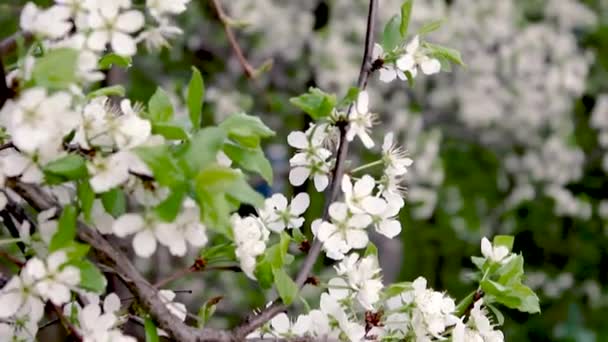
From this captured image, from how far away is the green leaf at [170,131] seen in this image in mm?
644

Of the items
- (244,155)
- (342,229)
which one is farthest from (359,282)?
(244,155)

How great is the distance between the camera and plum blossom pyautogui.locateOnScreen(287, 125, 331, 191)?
801 mm

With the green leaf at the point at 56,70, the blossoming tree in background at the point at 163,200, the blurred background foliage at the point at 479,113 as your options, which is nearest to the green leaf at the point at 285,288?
the blossoming tree in background at the point at 163,200

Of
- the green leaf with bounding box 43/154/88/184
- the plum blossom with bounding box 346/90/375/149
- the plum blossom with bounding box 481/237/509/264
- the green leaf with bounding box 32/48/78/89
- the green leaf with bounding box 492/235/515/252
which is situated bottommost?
the green leaf with bounding box 492/235/515/252

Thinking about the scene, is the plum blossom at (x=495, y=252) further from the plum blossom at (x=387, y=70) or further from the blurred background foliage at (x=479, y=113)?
the blurred background foliage at (x=479, y=113)

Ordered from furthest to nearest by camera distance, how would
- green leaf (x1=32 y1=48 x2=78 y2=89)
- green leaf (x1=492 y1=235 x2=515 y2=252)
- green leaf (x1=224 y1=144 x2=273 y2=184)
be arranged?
green leaf (x1=492 y1=235 x2=515 y2=252), green leaf (x1=224 y1=144 x2=273 y2=184), green leaf (x1=32 y1=48 x2=78 y2=89)

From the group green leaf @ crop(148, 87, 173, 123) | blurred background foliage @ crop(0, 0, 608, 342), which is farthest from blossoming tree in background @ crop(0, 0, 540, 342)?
blurred background foliage @ crop(0, 0, 608, 342)

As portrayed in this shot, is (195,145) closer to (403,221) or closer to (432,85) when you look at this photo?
(432,85)

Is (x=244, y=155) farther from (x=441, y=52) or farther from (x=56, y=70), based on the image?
(x=441, y=52)

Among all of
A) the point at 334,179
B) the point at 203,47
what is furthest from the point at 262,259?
the point at 203,47

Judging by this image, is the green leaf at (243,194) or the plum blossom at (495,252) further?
the plum blossom at (495,252)

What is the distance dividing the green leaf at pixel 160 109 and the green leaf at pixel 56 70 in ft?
0.27

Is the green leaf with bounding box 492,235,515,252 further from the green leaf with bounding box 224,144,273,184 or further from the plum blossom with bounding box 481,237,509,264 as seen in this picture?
the green leaf with bounding box 224,144,273,184

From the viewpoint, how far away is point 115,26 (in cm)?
67
